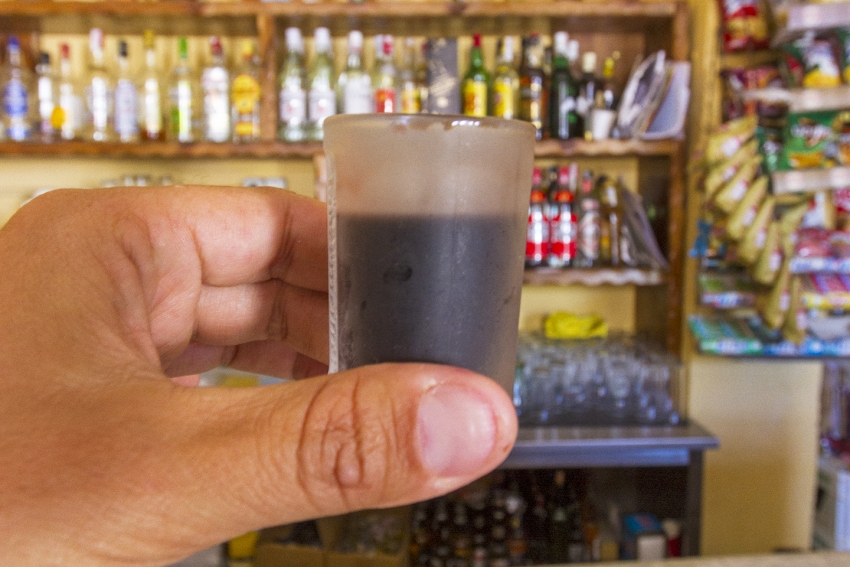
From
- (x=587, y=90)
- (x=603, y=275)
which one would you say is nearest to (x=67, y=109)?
(x=587, y=90)

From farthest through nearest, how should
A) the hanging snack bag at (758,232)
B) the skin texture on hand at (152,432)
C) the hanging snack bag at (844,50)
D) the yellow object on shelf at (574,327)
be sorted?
1. the yellow object on shelf at (574,327)
2. the hanging snack bag at (758,232)
3. the hanging snack bag at (844,50)
4. the skin texture on hand at (152,432)

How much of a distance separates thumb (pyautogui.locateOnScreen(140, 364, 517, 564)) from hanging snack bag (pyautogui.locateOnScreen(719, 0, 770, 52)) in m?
1.85

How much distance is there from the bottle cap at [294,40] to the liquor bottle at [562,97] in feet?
2.77

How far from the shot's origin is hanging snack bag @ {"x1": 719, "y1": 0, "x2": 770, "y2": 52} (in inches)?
72.6

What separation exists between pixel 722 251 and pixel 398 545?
135 cm

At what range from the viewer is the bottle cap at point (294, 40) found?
197 cm

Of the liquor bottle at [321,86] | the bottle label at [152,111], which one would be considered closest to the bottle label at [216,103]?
the bottle label at [152,111]

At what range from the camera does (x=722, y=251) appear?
1.89 metres

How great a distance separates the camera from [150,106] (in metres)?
1.99

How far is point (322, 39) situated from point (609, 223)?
1144mm

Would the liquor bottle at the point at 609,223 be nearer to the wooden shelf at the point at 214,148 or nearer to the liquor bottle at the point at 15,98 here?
the wooden shelf at the point at 214,148

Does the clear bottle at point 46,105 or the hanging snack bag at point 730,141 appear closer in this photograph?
the hanging snack bag at point 730,141

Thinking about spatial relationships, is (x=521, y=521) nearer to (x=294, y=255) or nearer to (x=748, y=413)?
(x=748, y=413)

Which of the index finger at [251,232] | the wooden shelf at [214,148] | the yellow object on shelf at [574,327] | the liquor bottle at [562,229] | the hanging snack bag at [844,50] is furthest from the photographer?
the yellow object on shelf at [574,327]
